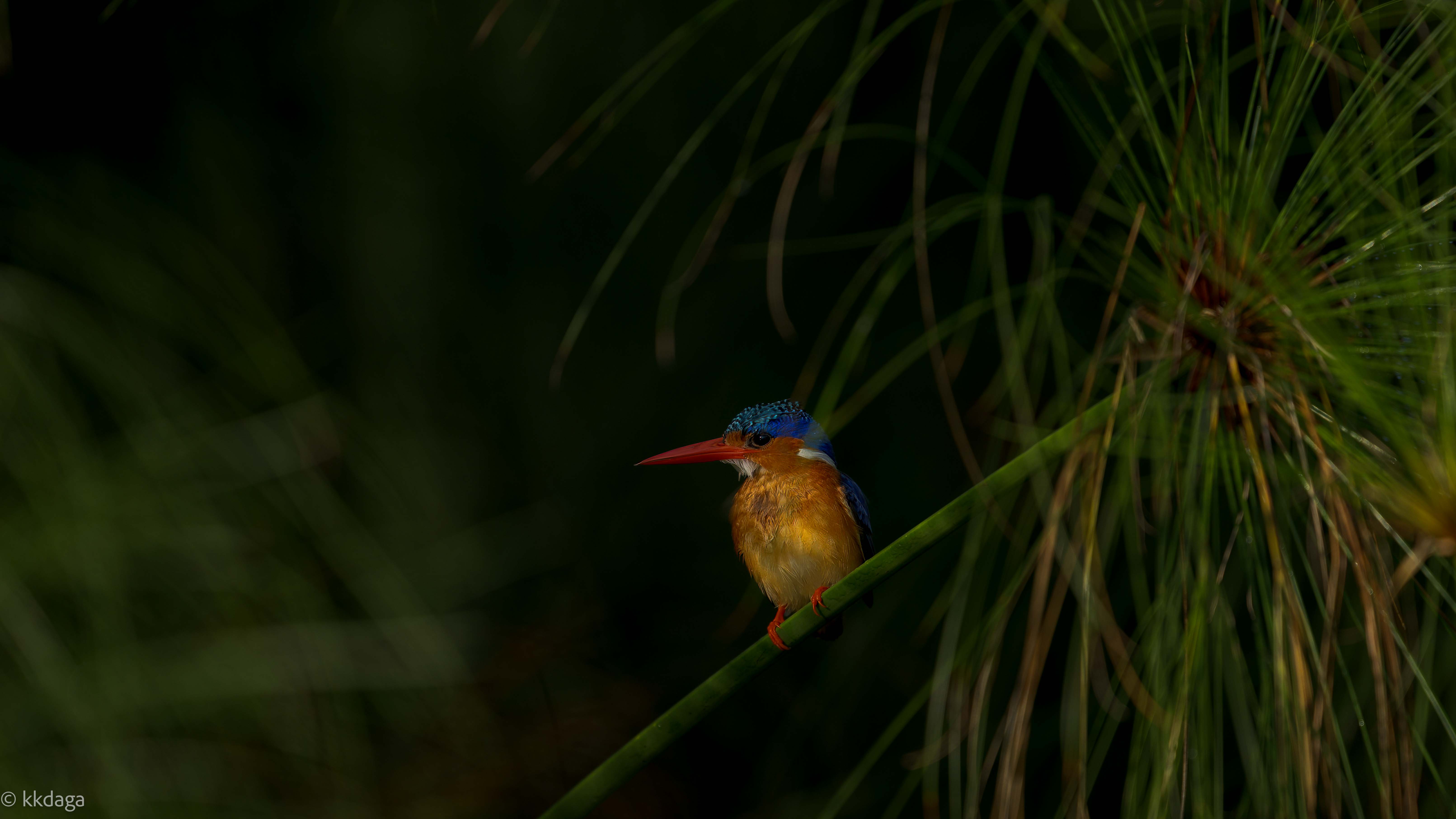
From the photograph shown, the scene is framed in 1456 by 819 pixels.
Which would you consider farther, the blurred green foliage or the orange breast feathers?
the orange breast feathers

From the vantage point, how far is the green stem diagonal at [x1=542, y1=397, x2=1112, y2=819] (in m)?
0.56

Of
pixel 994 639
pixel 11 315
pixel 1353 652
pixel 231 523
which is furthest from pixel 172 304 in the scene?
pixel 1353 652

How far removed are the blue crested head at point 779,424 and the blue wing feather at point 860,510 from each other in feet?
0.17

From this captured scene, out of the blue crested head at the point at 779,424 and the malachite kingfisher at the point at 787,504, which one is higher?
the blue crested head at the point at 779,424

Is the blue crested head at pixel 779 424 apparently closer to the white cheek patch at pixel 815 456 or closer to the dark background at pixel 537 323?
the white cheek patch at pixel 815 456

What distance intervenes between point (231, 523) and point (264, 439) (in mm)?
202

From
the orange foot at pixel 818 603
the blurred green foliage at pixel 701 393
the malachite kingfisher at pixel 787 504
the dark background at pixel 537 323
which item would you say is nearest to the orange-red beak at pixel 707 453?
the malachite kingfisher at pixel 787 504

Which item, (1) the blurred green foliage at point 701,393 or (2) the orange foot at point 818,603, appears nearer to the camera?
(2) the orange foot at point 818,603

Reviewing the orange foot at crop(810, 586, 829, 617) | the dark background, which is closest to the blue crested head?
the orange foot at crop(810, 586, 829, 617)

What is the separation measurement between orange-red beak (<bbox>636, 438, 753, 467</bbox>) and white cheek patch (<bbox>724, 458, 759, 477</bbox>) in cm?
2

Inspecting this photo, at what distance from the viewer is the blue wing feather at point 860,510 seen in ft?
3.32

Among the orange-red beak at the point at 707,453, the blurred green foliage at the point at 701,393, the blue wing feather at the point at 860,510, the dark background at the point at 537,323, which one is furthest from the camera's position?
the dark background at the point at 537,323

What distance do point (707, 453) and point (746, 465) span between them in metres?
0.09

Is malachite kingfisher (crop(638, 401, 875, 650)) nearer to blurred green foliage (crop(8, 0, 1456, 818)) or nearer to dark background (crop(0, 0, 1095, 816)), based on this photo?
blurred green foliage (crop(8, 0, 1456, 818))
